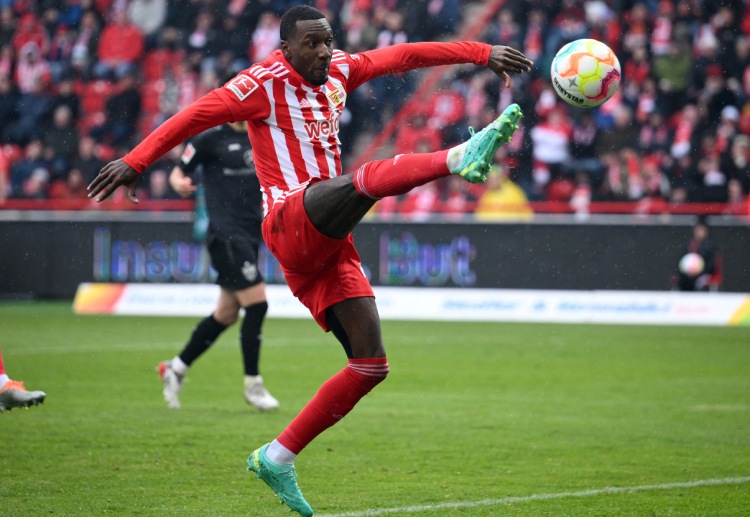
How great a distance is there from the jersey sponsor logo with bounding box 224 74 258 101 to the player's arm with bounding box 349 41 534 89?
71cm

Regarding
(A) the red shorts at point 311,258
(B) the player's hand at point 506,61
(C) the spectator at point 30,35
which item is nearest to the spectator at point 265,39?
(C) the spectator at point 30,35

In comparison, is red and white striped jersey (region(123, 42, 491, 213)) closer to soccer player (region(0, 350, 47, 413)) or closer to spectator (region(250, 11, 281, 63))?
soccer player (region(0, 350, 47, 413))

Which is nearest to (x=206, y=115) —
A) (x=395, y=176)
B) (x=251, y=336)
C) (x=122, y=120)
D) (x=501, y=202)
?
(x=395, y=176)

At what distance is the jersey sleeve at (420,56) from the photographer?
643 centimetres

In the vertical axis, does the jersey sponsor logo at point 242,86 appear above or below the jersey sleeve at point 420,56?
below

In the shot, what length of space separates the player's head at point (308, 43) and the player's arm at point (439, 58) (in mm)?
462

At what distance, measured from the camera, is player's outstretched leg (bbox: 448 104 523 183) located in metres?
5.02

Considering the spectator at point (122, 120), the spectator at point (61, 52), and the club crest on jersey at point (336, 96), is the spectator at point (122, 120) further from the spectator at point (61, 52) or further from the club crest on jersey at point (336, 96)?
the club crest on jersey at point (336, 96)

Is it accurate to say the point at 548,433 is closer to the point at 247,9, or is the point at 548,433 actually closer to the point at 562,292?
the point at 562,292

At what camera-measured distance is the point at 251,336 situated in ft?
30.4

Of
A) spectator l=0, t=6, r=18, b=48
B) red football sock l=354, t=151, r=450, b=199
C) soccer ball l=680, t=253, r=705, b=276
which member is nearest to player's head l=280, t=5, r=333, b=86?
red football sock l=354, t=151, r=450, b=199

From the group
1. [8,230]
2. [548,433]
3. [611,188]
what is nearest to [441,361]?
[548,433]

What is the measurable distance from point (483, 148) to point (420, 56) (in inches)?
62.1

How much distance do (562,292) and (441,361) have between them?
4862 mm
